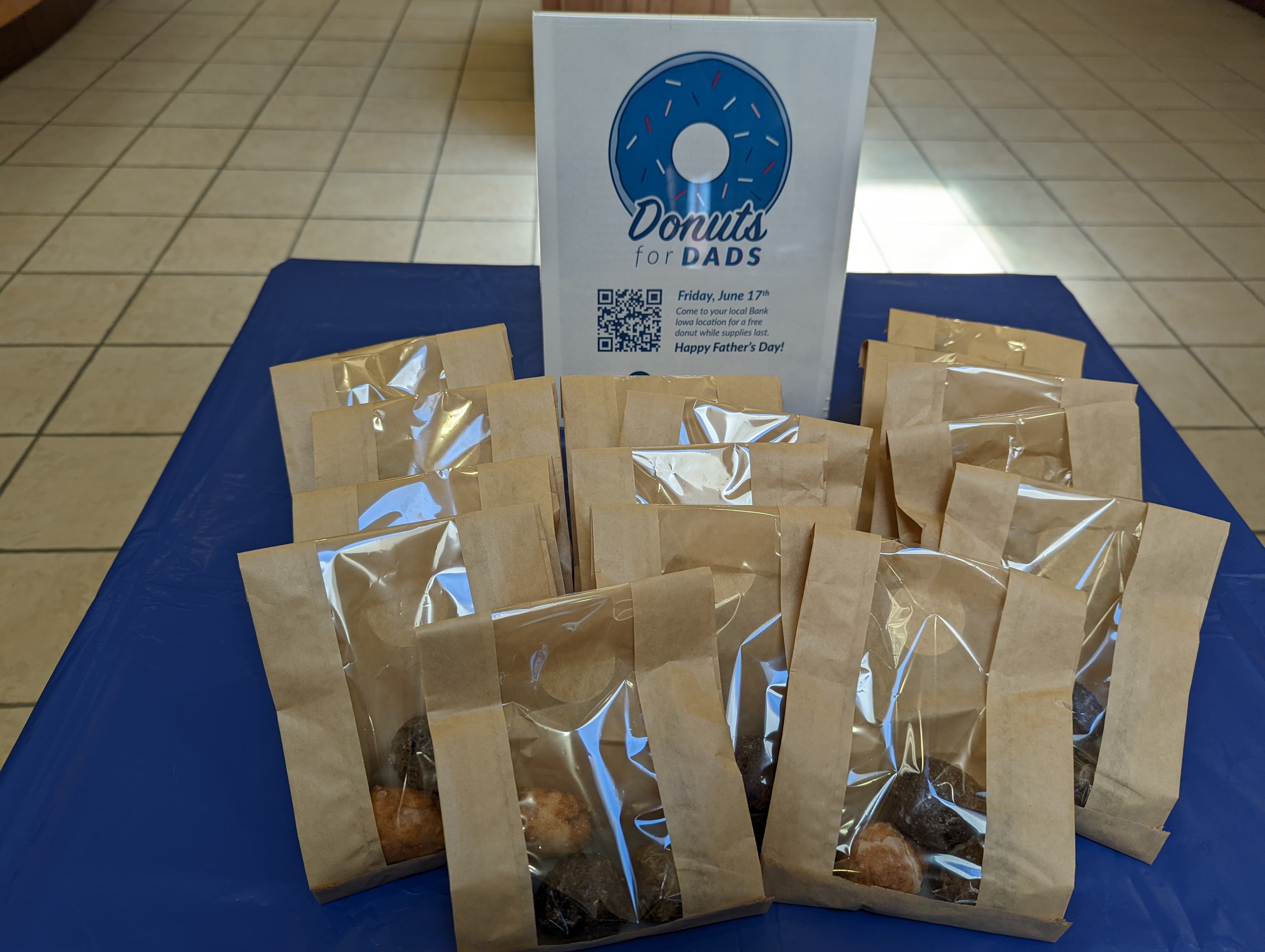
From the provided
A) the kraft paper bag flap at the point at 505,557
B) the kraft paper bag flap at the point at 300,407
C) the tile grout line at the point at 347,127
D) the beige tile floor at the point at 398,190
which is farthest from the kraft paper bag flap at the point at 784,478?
the tile grout line at the point at 347,127

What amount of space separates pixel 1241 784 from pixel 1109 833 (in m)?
0.15

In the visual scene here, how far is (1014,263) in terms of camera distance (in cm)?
250

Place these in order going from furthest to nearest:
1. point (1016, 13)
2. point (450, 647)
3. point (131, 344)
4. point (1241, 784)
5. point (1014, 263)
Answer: point (1016, 13)
point (1014, 263)
point (131, 344)
point (1241, 784)
point (450, 647)

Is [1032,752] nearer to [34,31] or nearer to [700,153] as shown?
[700,153]

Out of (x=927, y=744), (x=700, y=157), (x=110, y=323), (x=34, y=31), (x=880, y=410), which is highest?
(x=700, y=157)

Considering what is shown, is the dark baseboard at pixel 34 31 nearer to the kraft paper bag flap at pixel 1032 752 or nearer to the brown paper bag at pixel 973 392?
the brown paper bag at pixel 973 392

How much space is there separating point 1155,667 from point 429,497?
613 mm

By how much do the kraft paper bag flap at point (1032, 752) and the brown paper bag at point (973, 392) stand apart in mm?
268

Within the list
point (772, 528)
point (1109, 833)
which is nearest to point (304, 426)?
point (772, 528)

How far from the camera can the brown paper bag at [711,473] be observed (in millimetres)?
804

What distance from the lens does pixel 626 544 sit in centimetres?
71

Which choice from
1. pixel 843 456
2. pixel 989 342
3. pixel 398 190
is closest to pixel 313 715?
pixel 843 456

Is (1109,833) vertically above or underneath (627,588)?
underneath

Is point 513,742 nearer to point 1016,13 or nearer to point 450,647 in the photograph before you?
point 450,647
